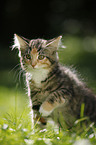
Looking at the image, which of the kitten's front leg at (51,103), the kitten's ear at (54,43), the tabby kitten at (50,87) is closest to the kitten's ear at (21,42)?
the tabby kitten at (50,87)

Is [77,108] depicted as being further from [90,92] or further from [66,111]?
[90,92]

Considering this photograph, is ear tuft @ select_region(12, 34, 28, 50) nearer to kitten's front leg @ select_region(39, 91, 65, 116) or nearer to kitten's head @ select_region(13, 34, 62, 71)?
kitten's head @ select_region(13, 34, 62, 71)

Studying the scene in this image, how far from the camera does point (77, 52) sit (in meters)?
7.98

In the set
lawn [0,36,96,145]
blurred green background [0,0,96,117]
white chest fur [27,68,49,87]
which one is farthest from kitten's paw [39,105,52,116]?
blurred green background [0,0,96,117]

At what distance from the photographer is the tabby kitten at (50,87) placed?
2697 mm

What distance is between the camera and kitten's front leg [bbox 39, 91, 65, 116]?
2633mm

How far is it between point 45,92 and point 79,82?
20.1 inches

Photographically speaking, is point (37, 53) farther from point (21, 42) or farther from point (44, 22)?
point (44, 22)

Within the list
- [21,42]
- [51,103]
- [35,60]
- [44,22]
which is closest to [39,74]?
[35,60]

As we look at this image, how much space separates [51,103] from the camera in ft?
8.69

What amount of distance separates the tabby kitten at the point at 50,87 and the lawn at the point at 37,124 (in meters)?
0.15

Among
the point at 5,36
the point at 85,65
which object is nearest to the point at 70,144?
the point at 85,65

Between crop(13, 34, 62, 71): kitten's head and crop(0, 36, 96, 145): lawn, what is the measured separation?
0.27 m

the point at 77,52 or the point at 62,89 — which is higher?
the point at 77,52
